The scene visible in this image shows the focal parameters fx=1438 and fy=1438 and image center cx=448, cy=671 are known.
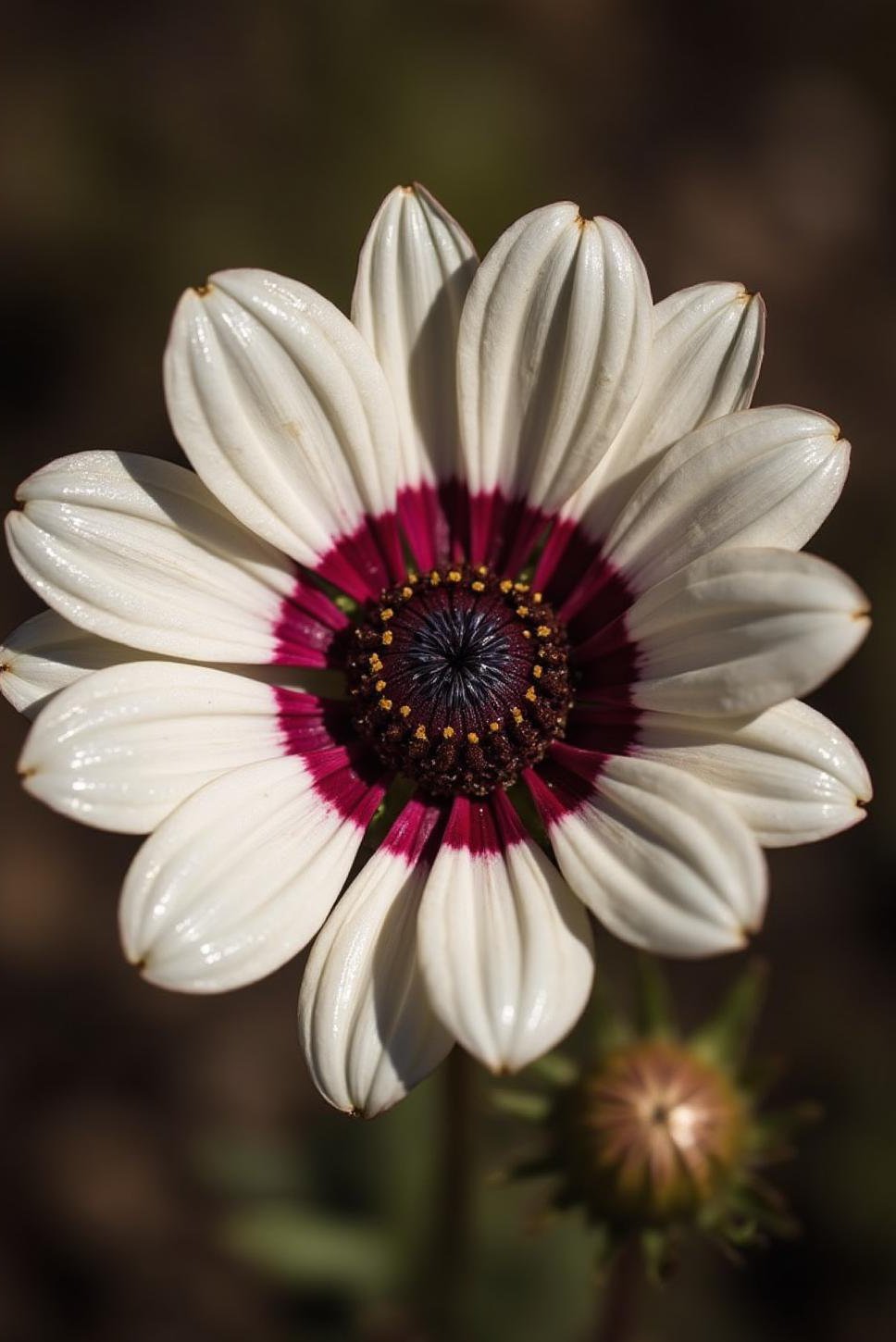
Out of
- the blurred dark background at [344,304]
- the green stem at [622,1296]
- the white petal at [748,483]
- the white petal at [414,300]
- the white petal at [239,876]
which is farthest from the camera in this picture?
the blurred dark background at [344,304]

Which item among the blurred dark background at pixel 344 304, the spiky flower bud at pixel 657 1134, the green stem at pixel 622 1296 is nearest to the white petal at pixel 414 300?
the spiky flower bud at pixel 657 1134

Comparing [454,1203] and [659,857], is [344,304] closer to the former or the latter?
[454,1203]

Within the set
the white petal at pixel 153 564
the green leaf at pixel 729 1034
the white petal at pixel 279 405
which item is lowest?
the green leaf at pixel 729 1034

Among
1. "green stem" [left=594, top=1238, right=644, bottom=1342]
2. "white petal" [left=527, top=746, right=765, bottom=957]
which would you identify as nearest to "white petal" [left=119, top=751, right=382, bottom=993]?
"white petal" [left=527, top=746, right=765, bottom=957]

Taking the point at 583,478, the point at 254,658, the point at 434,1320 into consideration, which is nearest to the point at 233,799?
the point at 254,658

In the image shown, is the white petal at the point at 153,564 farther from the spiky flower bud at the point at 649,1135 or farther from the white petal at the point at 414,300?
the spiky flower bud at the point at 649,1135

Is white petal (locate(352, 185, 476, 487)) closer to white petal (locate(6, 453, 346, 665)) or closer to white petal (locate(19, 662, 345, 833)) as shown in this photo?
white petal (locate(6, 453, 346, 665))

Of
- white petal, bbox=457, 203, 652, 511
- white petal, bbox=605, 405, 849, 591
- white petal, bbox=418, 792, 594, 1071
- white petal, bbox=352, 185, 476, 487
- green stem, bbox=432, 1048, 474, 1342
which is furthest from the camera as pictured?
green stem, bbox=432, 1048, 474, 1342
